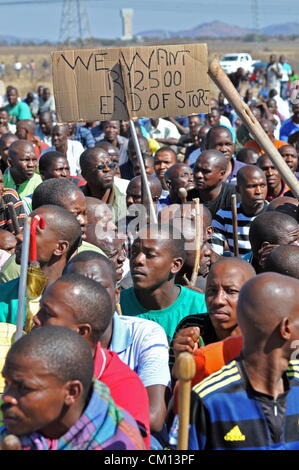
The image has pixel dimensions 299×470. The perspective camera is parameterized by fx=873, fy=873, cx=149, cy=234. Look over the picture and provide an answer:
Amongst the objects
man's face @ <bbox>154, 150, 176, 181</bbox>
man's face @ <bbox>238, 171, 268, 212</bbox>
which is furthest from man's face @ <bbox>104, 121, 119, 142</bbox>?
man's face @ <bbox>238, 171, 268, 212</bbox>

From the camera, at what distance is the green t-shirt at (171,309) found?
4594mm

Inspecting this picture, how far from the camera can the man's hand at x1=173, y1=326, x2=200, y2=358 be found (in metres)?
3.90

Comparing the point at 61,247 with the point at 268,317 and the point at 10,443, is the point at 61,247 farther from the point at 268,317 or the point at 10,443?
the point at 10,443

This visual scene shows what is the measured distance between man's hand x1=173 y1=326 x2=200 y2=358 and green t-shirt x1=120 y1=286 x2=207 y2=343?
52 centimetres

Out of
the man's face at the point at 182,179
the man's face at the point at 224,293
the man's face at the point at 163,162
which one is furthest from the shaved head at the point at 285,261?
the man's face at the point at 163,162

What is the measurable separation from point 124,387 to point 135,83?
2993mm

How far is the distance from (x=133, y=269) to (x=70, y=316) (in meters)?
1.30

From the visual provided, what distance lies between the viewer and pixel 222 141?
9.34 metres

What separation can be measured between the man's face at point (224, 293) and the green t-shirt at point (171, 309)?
1.32 feet

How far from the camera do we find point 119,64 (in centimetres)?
584

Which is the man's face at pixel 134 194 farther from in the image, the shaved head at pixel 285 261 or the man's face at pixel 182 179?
the shaved head at pixel 285 261

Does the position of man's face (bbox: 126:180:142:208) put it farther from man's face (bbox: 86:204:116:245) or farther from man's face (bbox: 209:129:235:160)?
man's face (bbox: 209:129:235:160)

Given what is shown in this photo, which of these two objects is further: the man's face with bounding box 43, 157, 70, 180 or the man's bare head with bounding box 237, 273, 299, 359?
the man's face with bounding box 43, 157, 70, 180

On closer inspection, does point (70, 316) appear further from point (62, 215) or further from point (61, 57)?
point (61, 57)
